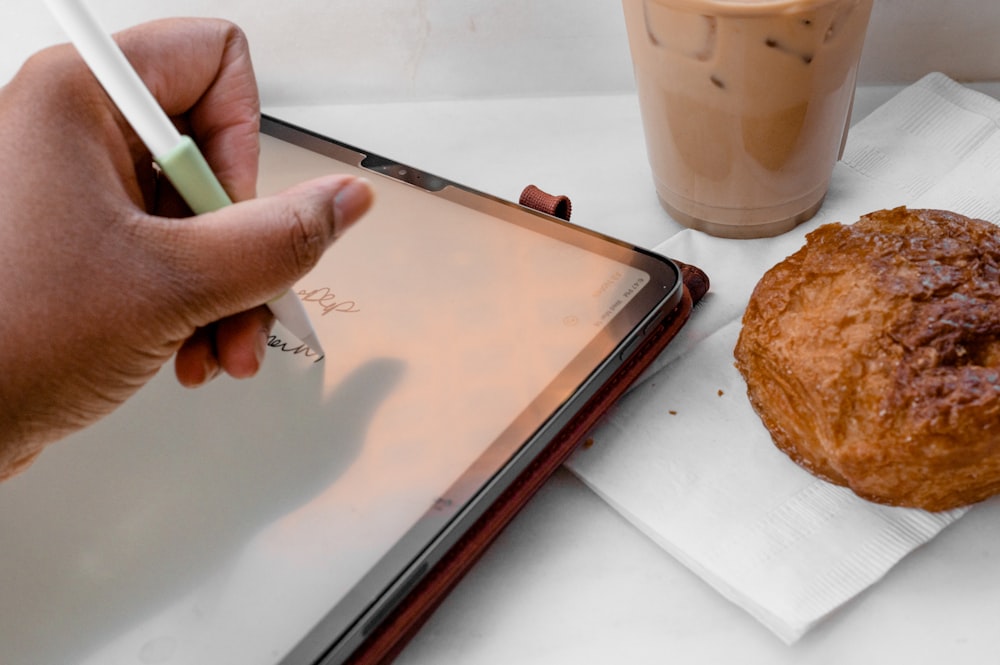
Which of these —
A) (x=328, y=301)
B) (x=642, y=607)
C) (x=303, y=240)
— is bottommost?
(x=642, y=607)

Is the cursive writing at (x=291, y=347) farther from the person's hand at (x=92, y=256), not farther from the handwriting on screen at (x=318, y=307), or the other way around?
the person's hand at (x=92, y=256)

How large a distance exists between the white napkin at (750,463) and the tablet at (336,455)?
5cm

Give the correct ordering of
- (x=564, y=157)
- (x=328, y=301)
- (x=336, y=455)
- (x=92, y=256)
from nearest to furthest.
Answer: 1. (x=92, y=256)
2. (x=336, y=455)
3. (x=328, y=301)
4. (x=564, y=157)

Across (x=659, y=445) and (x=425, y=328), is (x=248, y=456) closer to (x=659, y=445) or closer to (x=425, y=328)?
(x=425, y=328)

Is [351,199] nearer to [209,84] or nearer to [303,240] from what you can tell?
[303,240]

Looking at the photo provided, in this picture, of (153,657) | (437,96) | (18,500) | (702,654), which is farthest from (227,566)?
(437,96)

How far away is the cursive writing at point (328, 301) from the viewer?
0.68m

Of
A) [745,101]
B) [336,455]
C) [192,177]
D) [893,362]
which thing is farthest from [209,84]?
[893,362]

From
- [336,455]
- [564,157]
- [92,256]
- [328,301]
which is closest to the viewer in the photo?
[92,256]

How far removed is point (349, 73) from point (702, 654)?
707 millimetres

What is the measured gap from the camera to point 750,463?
0.60m

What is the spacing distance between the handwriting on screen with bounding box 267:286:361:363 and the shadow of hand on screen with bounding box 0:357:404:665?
0.02 m

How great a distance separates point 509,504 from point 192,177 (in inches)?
10.9

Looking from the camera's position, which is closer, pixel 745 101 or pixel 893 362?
pixel 893 362
